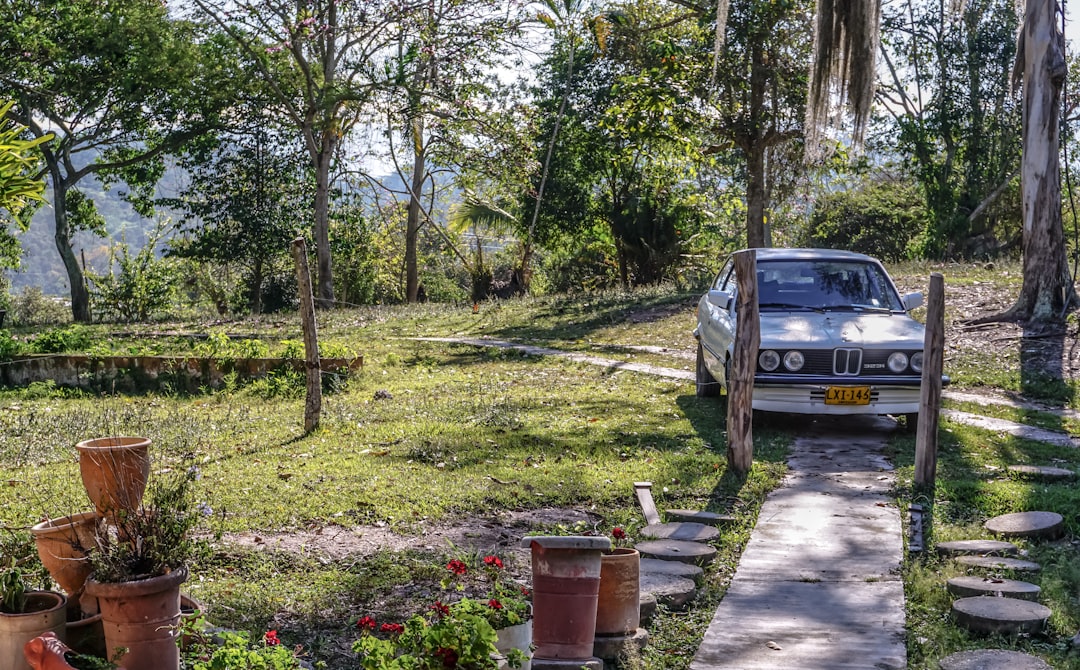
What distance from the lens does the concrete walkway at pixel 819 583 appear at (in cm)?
461

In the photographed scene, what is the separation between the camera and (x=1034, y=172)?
1386 cm

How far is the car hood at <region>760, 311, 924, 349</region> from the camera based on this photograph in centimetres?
959

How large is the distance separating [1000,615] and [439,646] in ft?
9.43

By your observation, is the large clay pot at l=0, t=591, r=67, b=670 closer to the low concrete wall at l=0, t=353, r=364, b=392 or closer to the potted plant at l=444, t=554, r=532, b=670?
the potted plant at l=444, t=554, r=532, b=670

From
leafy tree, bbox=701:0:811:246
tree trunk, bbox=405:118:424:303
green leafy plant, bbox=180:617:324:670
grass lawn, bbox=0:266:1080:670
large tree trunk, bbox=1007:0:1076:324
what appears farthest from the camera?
tree trunk, bbox=405:118:424:303

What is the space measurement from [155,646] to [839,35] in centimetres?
810

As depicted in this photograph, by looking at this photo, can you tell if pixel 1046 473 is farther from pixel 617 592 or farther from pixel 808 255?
pixel 617 592

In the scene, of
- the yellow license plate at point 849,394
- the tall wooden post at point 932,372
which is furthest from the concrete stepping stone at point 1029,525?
the yellow license plate at point 849,394

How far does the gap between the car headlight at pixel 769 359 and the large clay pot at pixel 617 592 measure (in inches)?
211

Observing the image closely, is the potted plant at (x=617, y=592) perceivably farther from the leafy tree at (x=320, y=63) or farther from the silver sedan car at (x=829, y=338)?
the leafy tree at (x=320, y=63)

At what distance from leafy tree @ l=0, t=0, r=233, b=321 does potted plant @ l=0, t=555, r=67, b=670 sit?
904 inches

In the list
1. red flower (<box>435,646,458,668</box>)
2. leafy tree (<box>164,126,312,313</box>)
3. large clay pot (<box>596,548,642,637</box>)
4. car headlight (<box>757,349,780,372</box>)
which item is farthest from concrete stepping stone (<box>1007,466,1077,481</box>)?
leafy tree (<box>164,126,312,313</box>)

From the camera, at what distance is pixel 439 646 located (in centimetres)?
332

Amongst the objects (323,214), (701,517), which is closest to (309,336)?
(701,517)
